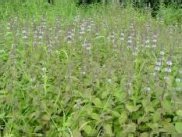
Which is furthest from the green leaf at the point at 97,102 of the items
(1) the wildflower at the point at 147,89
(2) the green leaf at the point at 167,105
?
(2) the green leaf at the point at 167,105

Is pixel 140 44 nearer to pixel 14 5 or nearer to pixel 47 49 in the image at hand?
pixel 47 49

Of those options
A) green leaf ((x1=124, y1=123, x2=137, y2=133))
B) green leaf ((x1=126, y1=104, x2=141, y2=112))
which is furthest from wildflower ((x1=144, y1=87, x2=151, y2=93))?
green leaf ((x1=124, y1=123, x2=137, y2=133))

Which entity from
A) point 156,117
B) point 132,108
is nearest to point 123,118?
point 132,108

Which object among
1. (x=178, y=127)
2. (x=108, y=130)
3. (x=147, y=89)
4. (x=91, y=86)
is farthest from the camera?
(x=91, y=86)

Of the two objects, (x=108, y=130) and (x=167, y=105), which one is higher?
(x=167, y=105)

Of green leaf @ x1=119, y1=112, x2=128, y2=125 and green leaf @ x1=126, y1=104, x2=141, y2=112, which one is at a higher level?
green leaf @ x1=126, y1=104, x2=141, y2=112

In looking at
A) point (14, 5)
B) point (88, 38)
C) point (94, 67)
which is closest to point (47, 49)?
point (88, 38)

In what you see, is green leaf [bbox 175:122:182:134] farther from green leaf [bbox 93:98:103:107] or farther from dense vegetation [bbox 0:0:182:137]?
green leaf [bbox 93:98:103:107]

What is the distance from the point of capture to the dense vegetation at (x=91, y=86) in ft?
9.10

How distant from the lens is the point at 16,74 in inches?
127

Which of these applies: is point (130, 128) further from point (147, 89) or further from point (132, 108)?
point (147, 89)

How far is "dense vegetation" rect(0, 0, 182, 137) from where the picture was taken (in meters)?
2.77

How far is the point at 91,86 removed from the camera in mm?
3131

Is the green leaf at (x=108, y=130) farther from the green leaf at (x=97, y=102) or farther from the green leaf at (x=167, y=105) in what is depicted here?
the green leaf at (x=167, y=105)
